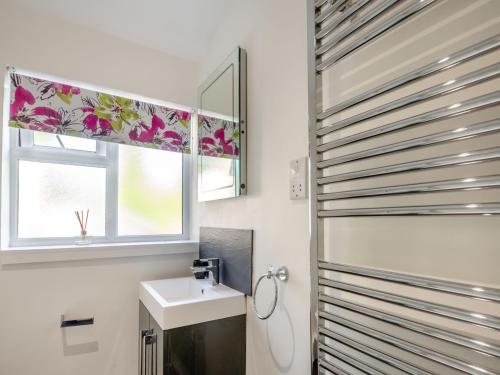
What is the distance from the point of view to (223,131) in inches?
65.9

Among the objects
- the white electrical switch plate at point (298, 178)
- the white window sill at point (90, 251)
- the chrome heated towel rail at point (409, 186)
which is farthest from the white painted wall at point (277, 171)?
the white window sill at point (90, 251)

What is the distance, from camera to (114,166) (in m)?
1.93

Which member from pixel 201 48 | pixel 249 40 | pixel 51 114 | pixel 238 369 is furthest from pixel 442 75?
pixel 51 114

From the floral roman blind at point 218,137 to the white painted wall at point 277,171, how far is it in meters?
0.10

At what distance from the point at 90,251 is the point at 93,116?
797mm

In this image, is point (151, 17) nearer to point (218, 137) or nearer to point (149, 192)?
point (218, 137)

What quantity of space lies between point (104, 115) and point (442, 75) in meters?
1.76

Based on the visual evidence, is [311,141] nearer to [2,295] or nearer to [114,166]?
[114,166]

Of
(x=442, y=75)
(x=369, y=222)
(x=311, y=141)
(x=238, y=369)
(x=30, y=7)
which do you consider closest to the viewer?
(x=442, y=75)

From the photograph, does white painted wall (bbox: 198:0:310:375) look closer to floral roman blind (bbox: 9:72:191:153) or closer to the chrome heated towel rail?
the chrome heated towel rail

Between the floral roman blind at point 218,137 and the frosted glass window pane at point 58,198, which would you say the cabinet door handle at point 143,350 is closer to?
the frosted glass window pane at point 58,198

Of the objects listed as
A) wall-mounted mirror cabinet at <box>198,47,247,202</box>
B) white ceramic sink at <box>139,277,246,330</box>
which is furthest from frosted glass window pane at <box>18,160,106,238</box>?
wall-mounted mirror cabinet at <box>198,47,247,202</box>

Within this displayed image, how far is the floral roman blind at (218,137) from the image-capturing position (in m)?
1.55

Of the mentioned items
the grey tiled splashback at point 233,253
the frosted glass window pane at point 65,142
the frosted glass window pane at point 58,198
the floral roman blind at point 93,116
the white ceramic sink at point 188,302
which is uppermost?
the floral roman blind at point 93,116
